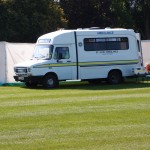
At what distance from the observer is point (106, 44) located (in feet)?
90.4

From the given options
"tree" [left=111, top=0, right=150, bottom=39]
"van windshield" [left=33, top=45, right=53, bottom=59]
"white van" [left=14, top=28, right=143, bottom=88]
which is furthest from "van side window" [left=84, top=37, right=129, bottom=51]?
"tree" [left=111, top=0, right=150, bottom=39]

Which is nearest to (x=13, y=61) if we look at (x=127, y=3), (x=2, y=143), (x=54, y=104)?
(x=54, y=104)

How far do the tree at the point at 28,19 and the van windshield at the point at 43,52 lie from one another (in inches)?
826

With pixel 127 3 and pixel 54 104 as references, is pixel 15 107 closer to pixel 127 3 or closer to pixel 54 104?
pixel 54 104

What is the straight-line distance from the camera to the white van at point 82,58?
25781 mm

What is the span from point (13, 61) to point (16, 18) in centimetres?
2018

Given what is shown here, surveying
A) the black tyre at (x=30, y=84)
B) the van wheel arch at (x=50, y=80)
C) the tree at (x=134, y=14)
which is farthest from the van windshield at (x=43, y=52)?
the tree at (x=134, y=14)

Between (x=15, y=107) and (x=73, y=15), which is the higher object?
(x=73, y=15)

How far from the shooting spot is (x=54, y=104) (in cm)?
1764

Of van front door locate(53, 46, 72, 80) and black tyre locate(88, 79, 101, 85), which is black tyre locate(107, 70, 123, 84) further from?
van front door locate(53, 46, 72, 80)

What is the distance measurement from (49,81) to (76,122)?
489 inches

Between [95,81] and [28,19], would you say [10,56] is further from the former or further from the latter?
[28,19]

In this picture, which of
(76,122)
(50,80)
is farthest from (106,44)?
(76,122)

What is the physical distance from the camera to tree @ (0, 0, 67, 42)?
4809cm
